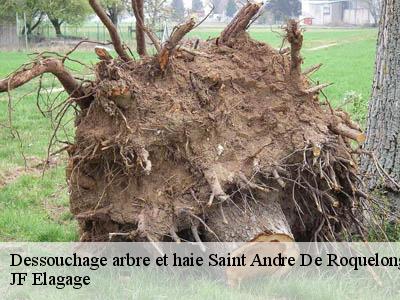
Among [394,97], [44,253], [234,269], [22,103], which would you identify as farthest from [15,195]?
[22,103]

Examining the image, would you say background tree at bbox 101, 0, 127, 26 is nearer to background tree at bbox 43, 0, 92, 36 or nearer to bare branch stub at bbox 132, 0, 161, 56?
background tree at bbox 43, 0, 92, 36

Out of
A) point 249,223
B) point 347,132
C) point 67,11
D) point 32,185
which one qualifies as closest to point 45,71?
point 249,223

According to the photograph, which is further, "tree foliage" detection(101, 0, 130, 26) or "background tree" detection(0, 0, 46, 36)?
"tree foliage" detection(101, 0, 130, 26)

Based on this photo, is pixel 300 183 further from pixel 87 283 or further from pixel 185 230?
pixel 87 283

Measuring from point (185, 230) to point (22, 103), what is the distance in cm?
981

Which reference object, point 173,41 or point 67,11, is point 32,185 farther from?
point 67,11

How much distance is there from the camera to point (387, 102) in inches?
219

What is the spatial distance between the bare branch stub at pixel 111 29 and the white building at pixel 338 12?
74.0 m

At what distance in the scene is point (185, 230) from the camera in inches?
188

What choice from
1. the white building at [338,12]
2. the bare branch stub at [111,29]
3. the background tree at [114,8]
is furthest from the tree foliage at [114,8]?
the white building at [338,12]

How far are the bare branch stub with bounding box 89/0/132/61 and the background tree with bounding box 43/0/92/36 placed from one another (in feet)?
107

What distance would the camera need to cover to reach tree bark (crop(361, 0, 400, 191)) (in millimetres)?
5492

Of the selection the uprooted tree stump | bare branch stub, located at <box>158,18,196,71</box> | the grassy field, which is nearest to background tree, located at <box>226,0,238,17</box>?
the grassy field

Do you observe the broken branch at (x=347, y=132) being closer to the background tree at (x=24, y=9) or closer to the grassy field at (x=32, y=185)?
the grassy field at (x=32, y=185)
